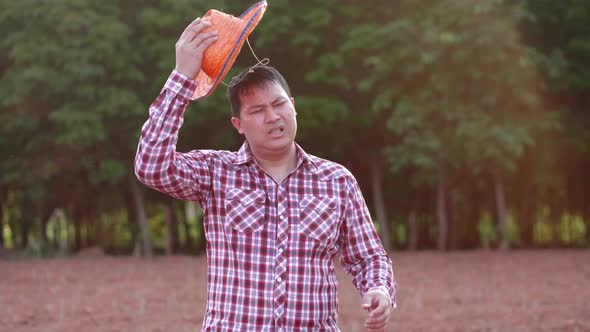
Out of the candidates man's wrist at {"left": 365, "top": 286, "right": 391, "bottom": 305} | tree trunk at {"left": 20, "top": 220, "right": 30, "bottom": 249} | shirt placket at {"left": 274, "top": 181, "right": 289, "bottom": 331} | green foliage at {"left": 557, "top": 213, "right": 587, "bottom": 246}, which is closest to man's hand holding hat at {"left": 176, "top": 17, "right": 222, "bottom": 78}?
shirt placket at {"left": 274, "top": 181, "right": 289, "bottom": 331}

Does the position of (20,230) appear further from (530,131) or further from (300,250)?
(300,250)

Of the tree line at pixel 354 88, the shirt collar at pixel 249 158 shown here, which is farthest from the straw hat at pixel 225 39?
the tree line at pixel 354 88

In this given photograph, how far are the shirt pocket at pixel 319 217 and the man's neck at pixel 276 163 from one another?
5.1 inches

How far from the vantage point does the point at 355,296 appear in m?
14.2

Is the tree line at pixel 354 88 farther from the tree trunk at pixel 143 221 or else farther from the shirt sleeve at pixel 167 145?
the shirt sleeve at pixel 167 145

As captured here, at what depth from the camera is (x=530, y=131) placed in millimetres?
24016

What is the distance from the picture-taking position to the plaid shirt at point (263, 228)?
2914mm

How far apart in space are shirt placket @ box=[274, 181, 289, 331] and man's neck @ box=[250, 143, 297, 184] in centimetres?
8

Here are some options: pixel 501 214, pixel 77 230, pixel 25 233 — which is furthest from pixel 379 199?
pixel 25 233

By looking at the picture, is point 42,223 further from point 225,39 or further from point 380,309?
point 380,309

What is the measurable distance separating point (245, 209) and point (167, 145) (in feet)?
1.08

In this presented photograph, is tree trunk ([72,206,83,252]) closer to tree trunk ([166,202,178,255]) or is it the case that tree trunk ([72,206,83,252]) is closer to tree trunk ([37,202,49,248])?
tree trunk ([37,202,49,248])

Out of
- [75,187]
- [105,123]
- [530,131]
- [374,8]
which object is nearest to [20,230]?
[75,187]

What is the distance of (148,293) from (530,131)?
12.8m
